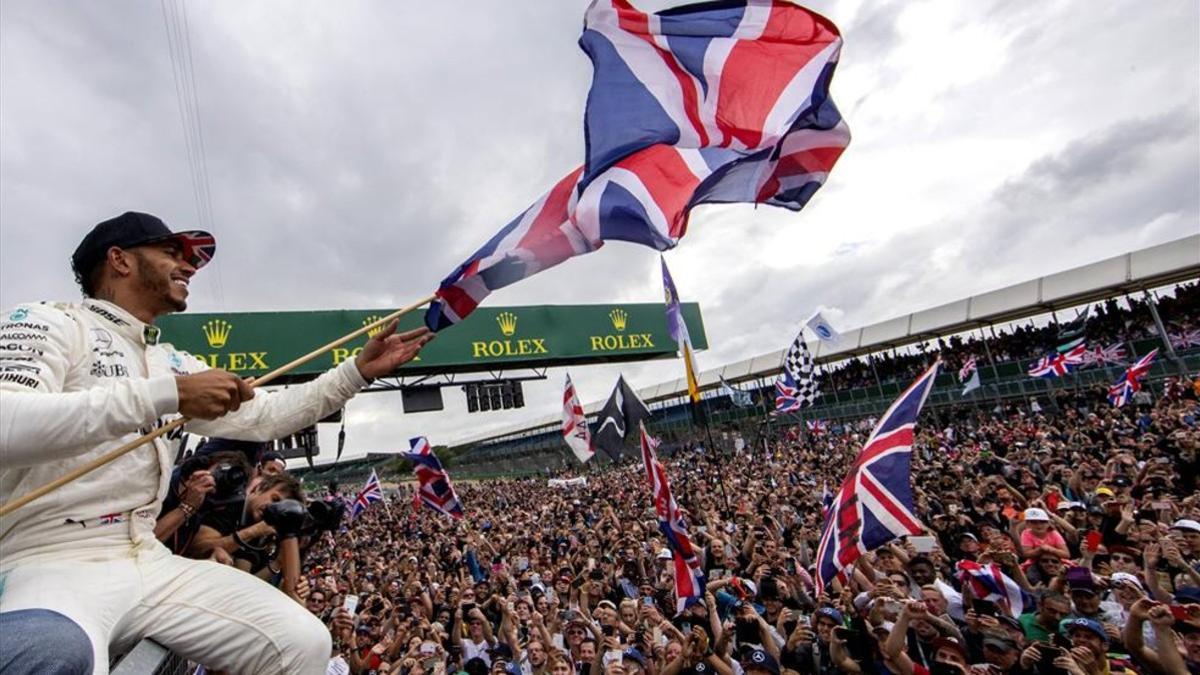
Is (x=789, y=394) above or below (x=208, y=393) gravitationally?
above

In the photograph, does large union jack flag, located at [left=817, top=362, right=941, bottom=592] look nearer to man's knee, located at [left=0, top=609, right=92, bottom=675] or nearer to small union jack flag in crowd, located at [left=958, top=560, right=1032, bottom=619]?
small union jack flag in crowd, located at [left=958, top=560, right=1032, bottom=619]

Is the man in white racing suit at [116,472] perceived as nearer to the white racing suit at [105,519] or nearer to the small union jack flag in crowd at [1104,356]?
the white racing suit at [105,519]

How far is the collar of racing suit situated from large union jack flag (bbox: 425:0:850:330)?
1860 millimetres

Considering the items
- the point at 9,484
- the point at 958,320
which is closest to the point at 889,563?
the point at 9,484

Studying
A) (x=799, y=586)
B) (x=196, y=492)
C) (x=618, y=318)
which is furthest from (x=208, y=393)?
(x=618, y=318)

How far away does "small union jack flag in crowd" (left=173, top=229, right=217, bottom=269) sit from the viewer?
1.85 m

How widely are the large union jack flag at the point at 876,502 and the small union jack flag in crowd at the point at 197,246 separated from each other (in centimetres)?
497

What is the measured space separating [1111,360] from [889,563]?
2045 cm

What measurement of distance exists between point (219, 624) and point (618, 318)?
18170 millimetres

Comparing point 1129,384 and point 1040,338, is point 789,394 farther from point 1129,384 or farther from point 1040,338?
point 1040,338

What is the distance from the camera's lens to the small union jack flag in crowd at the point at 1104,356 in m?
20.1

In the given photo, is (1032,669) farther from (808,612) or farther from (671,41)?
(671,41)

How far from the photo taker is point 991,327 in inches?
1081

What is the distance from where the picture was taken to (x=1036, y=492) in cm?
887
